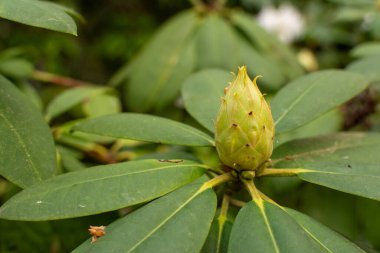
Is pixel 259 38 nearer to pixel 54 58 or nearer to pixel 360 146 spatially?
pixel 360 146

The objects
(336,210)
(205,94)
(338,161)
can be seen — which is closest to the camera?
(338,161)

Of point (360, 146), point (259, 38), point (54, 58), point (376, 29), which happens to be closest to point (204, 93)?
point (360, 146)

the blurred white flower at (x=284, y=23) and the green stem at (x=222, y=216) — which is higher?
the blurred white flower at (x=284, y=23)

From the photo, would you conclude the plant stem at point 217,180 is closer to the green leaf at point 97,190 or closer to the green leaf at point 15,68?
the green leaf at point 97,190

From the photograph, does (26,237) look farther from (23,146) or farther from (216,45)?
(216,45)

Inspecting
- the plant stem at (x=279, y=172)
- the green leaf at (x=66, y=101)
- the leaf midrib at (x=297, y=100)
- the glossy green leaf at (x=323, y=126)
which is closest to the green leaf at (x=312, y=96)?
the leaf midrib at (x=297, y=100)

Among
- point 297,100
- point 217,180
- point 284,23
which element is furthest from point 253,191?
point 284,23
